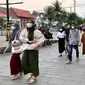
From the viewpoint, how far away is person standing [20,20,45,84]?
6.09m

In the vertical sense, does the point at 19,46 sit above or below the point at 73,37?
below

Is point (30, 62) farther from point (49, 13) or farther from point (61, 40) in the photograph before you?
point (49, 13)

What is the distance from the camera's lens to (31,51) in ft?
20.0

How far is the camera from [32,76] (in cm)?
626

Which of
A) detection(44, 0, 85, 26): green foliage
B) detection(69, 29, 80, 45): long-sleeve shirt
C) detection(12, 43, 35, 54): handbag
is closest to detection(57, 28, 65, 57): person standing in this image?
detection(69, 29, 80, 45): long-sleeve shirt

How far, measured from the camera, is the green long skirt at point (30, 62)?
609 cm

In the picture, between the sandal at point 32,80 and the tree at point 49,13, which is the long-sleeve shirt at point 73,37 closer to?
the sandal at point 32,80

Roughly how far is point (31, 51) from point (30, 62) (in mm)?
282

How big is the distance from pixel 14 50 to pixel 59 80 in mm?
1418

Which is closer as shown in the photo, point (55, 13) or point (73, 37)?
point (73, 37)

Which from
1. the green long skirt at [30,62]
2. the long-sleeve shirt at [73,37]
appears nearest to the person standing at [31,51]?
the green long skirt at [30,62]

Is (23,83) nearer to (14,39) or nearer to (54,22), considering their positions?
(14,39)

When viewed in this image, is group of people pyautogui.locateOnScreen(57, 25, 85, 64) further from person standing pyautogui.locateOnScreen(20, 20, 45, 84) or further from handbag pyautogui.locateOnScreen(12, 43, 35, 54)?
handbag pyautogui.locateOnScreen(12, 43, 35, 54)

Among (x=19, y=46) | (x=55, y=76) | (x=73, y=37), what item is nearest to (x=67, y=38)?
(x=73, y=37)
